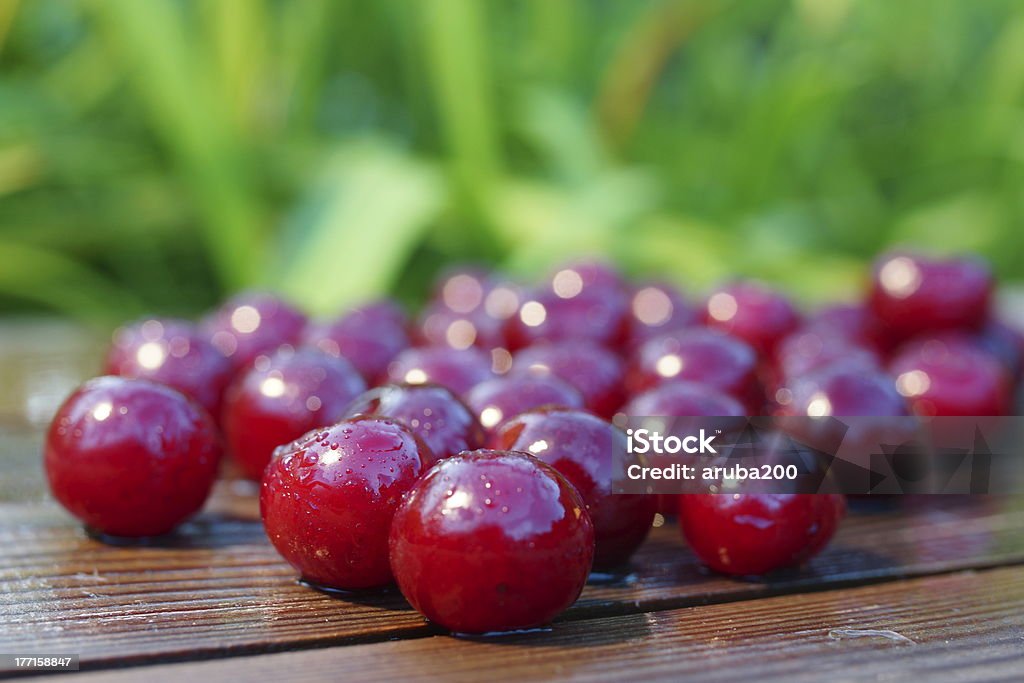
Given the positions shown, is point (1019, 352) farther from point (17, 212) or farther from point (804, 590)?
point (17, 212)

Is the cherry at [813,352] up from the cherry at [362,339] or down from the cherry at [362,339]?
down

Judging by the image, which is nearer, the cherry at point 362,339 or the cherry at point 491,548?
the cherry at point 491,548

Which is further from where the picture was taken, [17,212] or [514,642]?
[17,212]

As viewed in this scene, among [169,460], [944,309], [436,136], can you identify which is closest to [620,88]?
[436,136]

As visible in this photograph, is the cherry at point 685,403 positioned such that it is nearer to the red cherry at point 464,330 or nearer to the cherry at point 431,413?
the cherry at point 431,413

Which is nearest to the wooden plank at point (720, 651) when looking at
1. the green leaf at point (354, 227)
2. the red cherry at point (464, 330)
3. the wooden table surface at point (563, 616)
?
the wooden table surface at point (563, 616)

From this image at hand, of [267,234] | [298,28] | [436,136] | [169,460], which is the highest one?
[298,28]

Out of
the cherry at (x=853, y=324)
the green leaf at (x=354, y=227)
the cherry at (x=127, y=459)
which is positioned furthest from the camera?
the green leaf at (x=354, y=227)
